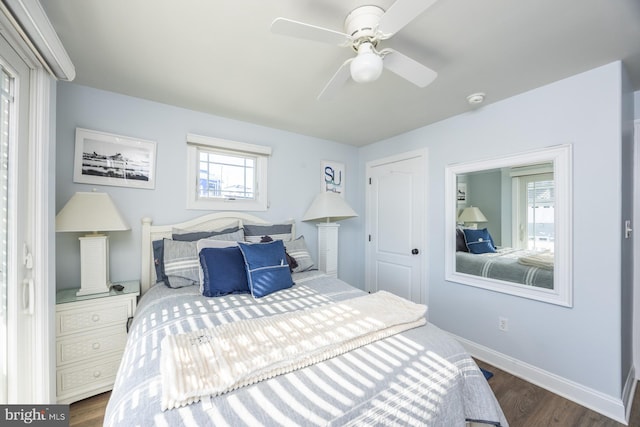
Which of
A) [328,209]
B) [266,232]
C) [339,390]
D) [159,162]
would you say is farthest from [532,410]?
[159,162]

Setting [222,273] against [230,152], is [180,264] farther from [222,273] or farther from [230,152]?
[230,152]

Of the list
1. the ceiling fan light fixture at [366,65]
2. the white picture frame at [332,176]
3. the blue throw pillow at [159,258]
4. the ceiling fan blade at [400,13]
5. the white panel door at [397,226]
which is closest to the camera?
the ceiling fan blade at [400,13]

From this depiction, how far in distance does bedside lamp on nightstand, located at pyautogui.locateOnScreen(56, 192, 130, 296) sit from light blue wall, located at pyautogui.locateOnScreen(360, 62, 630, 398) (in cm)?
317

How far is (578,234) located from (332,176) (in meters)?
2.50

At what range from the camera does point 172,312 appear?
1527mm

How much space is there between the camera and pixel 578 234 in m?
1.87

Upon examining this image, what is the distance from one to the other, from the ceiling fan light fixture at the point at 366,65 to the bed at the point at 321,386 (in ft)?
4.26

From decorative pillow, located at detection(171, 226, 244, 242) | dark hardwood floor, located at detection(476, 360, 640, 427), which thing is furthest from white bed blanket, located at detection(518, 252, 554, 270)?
decorative pillow, located at detection(171, 226, 244, 242)

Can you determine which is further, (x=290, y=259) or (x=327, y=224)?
(x=327, y=224)

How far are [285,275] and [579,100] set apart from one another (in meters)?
2.56

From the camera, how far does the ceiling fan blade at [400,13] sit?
3.25ft

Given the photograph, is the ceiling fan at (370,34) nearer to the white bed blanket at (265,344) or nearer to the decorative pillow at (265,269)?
the white bed blanket at (265,344)

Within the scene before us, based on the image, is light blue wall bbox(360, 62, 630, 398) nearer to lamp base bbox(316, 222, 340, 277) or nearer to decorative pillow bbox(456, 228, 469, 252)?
decorative pillow bbox(456, 228, 469, 252)

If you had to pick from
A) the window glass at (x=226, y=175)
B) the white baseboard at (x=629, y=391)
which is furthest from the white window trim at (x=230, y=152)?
the white baseboard at (x=629, y=391)
